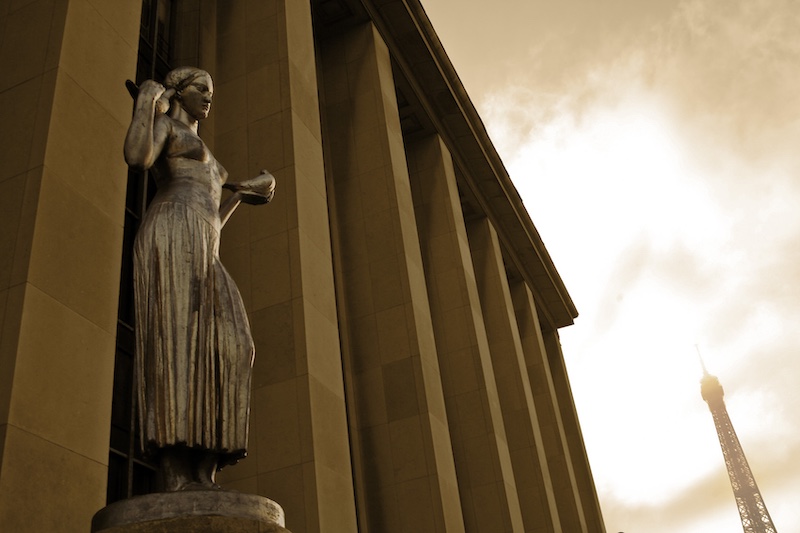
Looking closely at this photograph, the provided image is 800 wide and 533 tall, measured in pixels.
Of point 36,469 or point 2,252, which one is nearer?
point 36,469

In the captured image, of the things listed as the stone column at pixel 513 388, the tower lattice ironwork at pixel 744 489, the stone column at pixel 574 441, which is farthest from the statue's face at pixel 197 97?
the tower lattice ironwork at pixel 744 489

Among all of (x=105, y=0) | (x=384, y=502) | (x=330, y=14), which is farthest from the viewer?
(x=330, y=14)

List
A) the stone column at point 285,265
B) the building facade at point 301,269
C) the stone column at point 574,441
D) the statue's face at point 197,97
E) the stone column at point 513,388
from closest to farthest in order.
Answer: the statue's face at point 197,97 → the building facade at point 301,269 → the stone column at point 285,265 → the stone column at point 513,388 → the stone column at point 574,441

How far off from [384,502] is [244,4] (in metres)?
10.4

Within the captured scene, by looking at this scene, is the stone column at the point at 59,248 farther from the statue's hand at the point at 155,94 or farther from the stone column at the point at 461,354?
the stone column at the point at 461,354

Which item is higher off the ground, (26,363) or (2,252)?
(2,252)

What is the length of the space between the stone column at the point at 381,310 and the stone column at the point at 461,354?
376 cm

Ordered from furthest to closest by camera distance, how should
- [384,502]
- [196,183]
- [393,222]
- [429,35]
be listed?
1. [429,35]
2. [393,222]
3. [384,502]
4. [196,183]

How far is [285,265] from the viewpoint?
41.5 feet

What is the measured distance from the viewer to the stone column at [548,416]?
98.2ft

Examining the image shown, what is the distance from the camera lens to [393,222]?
737 inches

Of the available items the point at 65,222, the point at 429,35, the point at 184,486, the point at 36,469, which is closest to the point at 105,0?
the point at 65,222

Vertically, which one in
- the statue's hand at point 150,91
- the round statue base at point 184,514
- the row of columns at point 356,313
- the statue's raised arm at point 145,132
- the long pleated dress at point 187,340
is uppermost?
the row of columns at point 356,313

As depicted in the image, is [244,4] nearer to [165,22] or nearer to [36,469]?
[165,22]
